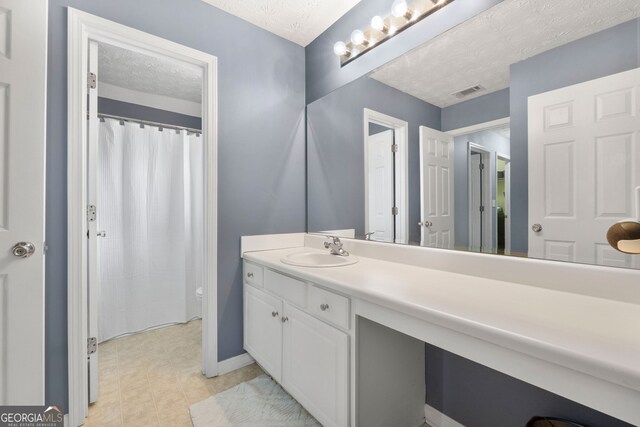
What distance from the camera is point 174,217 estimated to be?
105 inches

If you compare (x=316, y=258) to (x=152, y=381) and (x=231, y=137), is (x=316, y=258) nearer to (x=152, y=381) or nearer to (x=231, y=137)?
(x=231, y=137)

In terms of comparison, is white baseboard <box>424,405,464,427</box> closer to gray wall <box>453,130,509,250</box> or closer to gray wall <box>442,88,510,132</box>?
gray wall <box>453,130,509,250</box>

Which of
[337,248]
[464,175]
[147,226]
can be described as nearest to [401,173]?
[464,175]

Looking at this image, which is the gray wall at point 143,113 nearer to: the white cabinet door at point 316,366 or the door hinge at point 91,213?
the door hinge at point 91,213

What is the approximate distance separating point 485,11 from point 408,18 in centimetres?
40

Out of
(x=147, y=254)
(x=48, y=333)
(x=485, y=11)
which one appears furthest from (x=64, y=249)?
(x=485, y=11)

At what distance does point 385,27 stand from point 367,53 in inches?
7.0

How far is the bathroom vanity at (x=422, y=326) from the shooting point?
1.95ft

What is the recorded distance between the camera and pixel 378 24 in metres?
1.58

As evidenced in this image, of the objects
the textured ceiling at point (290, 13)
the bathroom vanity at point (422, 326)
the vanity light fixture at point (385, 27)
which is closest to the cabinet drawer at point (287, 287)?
the bathroom vanity at point (422, 326)

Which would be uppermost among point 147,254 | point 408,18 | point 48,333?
point 408,18

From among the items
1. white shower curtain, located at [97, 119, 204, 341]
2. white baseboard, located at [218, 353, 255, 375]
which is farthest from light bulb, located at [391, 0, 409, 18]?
white baseboard, located at [218, 353, 255, 375]

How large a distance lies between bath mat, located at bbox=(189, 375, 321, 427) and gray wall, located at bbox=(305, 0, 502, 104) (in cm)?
198

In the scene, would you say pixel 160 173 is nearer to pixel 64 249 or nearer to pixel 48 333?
pixel 64 249
